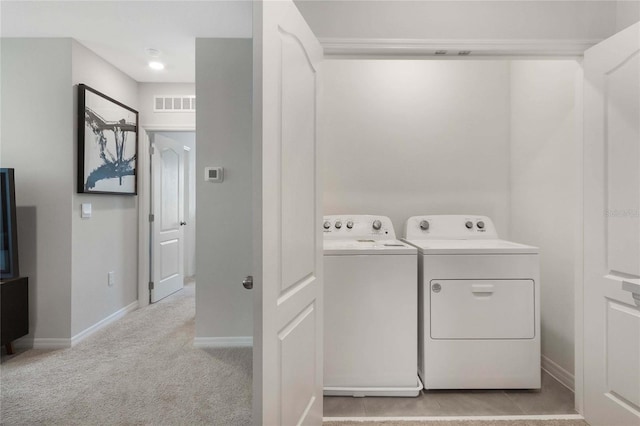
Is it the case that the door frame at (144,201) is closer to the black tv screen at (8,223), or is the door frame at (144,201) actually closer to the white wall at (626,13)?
the black tv screen at (8,223)

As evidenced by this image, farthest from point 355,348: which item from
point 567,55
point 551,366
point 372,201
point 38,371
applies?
point 38,371

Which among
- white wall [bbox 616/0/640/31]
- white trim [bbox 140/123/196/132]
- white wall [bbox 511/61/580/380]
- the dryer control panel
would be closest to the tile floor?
white wall [bbox 511/61/580/380]

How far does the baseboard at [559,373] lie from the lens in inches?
83.2

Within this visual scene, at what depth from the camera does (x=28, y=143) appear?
9.02 feet

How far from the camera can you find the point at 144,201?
375 cm

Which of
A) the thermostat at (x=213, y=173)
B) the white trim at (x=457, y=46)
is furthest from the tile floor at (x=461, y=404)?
the white trim at (x=457, y=46)

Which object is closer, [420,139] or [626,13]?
[626,13]

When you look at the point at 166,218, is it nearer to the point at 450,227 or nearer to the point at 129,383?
the point at 129,383

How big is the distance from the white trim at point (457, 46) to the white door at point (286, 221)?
11.1 inches

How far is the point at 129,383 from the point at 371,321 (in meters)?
1.63

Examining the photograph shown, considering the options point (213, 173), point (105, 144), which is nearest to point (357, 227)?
point (213, 173)

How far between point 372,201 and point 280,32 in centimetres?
174

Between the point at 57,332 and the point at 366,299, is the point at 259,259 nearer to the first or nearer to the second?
the point at 366,299

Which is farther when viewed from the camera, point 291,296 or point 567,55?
point 567,55
